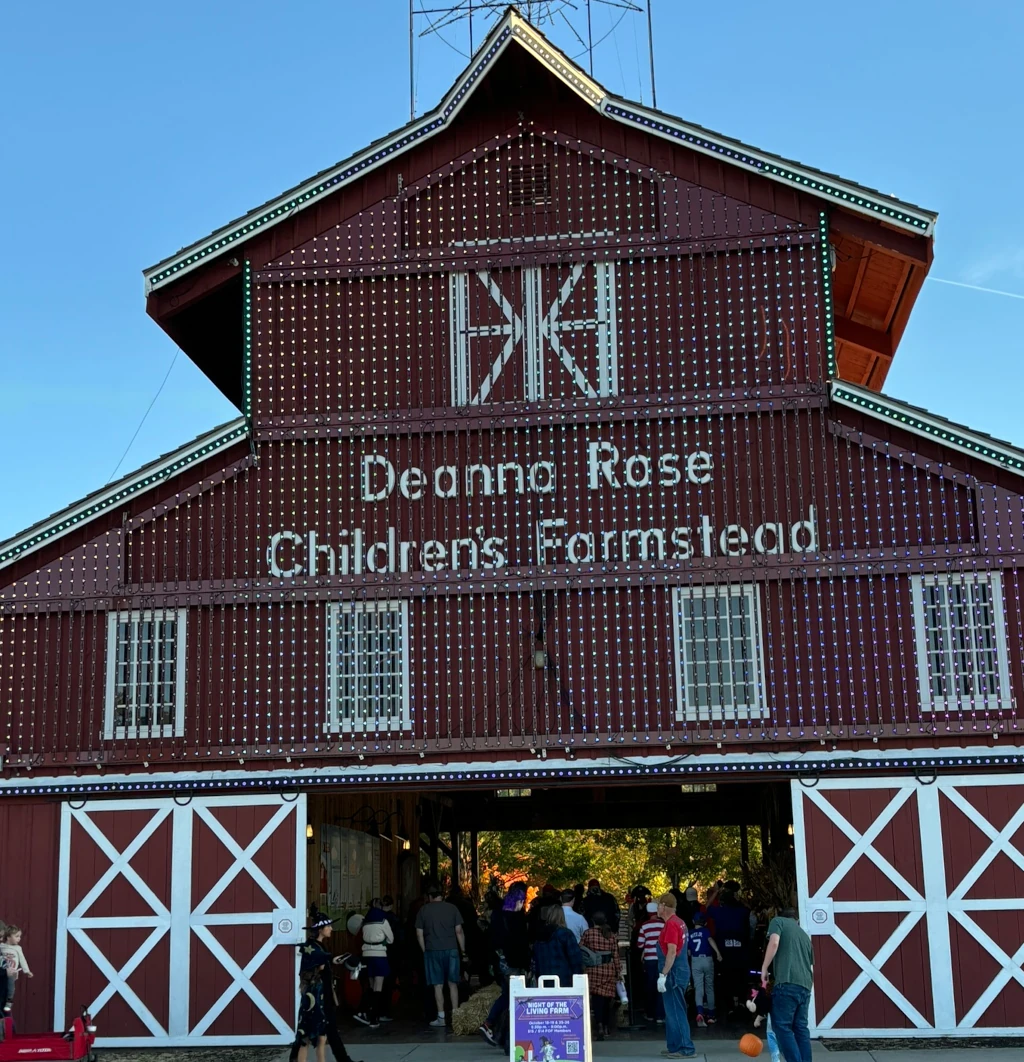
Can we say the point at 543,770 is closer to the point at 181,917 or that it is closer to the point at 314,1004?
the point at 314,1004

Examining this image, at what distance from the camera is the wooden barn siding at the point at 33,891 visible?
64.6ft

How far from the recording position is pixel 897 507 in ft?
64.1

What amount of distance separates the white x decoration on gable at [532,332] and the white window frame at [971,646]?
4.91 m

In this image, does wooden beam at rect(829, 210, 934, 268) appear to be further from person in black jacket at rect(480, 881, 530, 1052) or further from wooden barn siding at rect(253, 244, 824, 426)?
person in black jacket at rect(480, 881, 530, 1052)

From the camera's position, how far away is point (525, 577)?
19938mm

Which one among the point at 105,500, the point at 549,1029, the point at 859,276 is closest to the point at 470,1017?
the point at 549,1029

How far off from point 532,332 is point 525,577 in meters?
3.44

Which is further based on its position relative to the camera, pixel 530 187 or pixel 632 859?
pixel 632 859

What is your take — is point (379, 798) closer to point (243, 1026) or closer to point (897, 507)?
point (243, 1026)

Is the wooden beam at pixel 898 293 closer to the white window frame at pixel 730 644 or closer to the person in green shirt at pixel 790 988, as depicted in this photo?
the white window frame at pixel 730 644

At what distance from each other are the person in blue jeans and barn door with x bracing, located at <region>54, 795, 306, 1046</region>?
4.97m

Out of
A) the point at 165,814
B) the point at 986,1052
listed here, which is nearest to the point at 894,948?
the point at 986,1052

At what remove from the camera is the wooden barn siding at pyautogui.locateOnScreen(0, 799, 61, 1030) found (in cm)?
1970

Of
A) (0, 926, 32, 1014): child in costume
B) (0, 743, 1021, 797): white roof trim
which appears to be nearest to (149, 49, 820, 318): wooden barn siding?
(0, 743, 1021, 797): white roof trim
